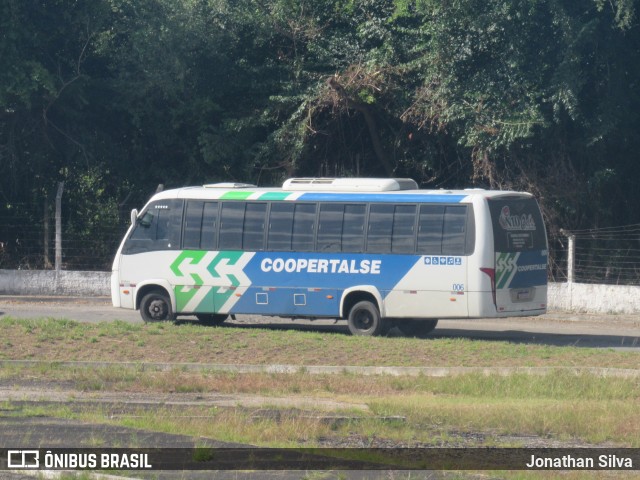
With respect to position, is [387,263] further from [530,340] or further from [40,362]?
[40,362]

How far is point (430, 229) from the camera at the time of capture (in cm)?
1847

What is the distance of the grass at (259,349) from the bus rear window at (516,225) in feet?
6.39

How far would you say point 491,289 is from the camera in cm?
1781

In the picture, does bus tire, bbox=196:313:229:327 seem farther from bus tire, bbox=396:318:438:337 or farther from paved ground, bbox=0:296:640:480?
bus tire, bbox=396:318:438:337

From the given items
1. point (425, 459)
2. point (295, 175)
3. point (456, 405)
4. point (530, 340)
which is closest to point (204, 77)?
point (295, 175)

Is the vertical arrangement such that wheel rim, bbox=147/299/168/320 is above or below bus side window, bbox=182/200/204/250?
below

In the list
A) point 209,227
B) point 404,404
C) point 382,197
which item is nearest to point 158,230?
point 209,227

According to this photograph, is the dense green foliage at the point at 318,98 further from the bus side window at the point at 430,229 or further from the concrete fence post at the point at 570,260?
the bus side window at the point at 430,229

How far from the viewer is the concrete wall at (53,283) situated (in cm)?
2684

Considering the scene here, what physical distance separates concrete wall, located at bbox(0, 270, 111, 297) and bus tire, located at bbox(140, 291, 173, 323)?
671 centimetres

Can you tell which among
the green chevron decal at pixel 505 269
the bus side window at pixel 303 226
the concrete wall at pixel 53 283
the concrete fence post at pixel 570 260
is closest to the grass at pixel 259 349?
the green chevron decal at pixel 505 269

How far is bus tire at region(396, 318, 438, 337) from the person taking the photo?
19.5 m

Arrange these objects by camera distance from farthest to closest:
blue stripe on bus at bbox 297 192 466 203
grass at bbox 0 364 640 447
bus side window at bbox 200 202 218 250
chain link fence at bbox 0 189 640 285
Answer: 1. chain link fence at bbox 0 189 640 285
2. bus side window at bbox 200 202 218 250
3. blue stripe on bus at bbox 297 192 466 203
4. grass at bbox 0 364 640 447

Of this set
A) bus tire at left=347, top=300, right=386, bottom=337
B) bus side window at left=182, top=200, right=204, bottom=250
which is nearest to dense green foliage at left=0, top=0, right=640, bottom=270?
bus side window at left=182, top=200, right=204, bottom=250
